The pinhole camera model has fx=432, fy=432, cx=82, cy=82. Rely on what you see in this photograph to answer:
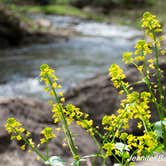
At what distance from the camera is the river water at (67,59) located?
964cm

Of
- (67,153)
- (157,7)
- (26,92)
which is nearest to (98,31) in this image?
(26,92)

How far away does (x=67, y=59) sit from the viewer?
1296 centimetres

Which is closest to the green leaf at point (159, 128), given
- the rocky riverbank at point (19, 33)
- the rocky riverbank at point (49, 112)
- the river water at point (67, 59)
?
the rocky riverbank at point (49, 112)

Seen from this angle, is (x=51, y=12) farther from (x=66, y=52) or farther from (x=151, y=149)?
(x=151, y=149)

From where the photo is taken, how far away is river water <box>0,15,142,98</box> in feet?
31.6

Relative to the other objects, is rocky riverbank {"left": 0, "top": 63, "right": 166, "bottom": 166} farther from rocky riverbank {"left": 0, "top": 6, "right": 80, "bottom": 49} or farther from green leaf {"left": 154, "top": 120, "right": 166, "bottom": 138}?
rocky riverbank {"left": 0, "top": 6, "right": 80, "bottom": 49}

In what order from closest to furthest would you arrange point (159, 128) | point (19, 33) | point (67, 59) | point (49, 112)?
point (159, 128), point (49, 112), point (67, 59), point (19, 33)

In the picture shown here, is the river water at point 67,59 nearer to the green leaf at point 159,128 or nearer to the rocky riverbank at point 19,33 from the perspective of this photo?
the rocky riverbank at point 19,33

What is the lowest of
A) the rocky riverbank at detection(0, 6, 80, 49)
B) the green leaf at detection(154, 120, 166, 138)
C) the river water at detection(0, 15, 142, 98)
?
the river water at detection(0, 15, 142, 98)

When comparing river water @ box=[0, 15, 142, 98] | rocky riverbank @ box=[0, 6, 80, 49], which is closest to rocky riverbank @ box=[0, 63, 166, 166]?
river water @ box=[0, 15, 142, 98]

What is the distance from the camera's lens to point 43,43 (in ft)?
54.3

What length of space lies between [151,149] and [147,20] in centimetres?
77

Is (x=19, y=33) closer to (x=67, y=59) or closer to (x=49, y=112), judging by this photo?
(x=67, y=59)

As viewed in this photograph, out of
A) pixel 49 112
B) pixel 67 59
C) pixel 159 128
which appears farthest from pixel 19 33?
pixel 159 128
